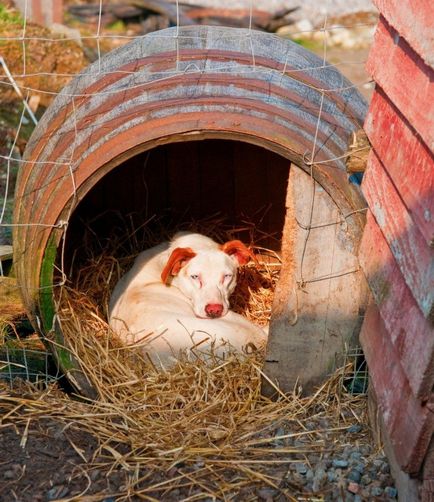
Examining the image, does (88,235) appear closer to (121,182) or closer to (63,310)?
(121,182)

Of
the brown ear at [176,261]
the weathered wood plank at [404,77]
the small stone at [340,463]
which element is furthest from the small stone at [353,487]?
the brown ear at [176,261]

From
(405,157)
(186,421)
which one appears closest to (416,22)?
(405,157)

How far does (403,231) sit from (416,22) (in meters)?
0.68

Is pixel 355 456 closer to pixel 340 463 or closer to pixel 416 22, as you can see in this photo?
pixel 340 463

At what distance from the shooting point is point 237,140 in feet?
14.3

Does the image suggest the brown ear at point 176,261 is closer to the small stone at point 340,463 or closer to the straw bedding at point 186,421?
the straw bedding at point 186,421

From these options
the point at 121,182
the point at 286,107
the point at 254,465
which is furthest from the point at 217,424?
the point at 121,182

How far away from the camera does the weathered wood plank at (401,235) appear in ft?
10.1

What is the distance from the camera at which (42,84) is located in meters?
8.34

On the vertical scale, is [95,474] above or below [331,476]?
below

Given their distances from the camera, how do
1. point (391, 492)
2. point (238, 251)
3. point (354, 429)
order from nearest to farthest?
point (391, 492) → point (354, 429) → point (238, 251)

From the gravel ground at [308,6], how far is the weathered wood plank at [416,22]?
11.3 metres

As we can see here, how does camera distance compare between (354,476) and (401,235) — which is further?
(354,476)

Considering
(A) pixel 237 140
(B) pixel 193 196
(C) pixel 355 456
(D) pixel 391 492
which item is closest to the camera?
(D) pixel 391 492
